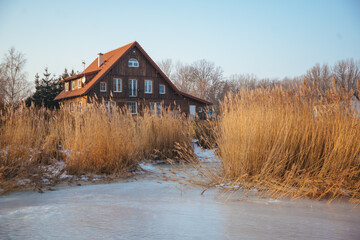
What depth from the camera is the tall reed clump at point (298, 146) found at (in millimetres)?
3711

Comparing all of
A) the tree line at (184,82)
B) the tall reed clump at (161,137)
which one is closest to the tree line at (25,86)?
the tree line at (184,82)

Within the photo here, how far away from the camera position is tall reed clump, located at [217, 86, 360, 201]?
3711mm

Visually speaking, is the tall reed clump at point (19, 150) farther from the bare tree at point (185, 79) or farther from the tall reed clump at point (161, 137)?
the bare tree at point (185, 79)

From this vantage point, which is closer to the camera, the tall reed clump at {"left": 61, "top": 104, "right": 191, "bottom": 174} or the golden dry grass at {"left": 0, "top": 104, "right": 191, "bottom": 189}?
the golden dry grass at {"left": 0, "top": 104, "right": 191, "bottom": 189}

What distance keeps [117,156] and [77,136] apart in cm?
76

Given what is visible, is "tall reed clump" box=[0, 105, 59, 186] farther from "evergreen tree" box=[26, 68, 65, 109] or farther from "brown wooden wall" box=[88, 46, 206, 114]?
"evergreen tree" box=[26, 68, 65, 109]

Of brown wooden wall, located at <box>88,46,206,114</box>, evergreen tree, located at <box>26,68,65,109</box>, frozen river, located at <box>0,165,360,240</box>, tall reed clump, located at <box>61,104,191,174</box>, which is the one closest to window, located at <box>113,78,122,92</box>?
brown wooden wall, located at <box>88,46,206,114</box>

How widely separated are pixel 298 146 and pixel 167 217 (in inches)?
81.4

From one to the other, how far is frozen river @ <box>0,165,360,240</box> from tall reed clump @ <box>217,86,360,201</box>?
0.26m

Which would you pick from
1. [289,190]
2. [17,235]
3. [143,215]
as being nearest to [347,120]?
[289,190]

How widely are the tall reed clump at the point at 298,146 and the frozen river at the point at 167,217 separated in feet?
0.85

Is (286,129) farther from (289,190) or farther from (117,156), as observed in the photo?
(117,156)

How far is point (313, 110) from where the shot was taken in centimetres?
422

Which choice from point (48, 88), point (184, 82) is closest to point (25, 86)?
point (48, 88)
